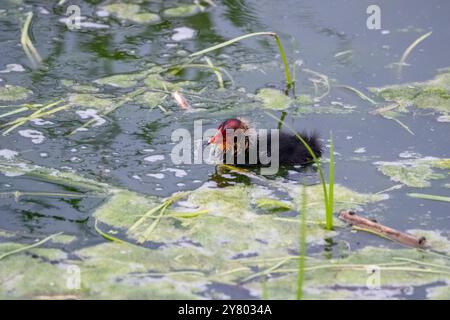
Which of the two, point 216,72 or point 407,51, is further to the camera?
point 407,51

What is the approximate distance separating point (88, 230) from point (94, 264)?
369 millimetres

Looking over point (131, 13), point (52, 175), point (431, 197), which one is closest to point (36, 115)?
point (52, 175)

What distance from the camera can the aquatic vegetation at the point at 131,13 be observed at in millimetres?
7044

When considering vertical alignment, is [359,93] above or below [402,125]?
above

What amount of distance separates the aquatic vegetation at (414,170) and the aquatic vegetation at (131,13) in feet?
9.37

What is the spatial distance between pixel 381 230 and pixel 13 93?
292 centimetres

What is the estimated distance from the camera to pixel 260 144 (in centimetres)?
510

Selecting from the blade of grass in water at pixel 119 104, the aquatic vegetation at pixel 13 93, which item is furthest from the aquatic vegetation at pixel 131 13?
the aquatic vegetation at pixel 13 93

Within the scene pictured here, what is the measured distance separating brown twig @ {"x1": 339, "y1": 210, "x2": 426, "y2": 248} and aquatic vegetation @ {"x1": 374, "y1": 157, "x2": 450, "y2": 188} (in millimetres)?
649

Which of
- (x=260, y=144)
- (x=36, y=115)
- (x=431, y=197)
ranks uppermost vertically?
(x=36, y=115)

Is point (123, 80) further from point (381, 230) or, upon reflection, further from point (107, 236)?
point (381, 230)

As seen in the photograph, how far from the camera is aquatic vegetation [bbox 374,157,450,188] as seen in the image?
4820 mm

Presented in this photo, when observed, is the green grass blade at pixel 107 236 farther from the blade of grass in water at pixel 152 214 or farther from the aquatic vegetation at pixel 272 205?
the aquatic vegetation at pixel 272 205

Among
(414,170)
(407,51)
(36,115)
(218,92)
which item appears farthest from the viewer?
(407,51)
